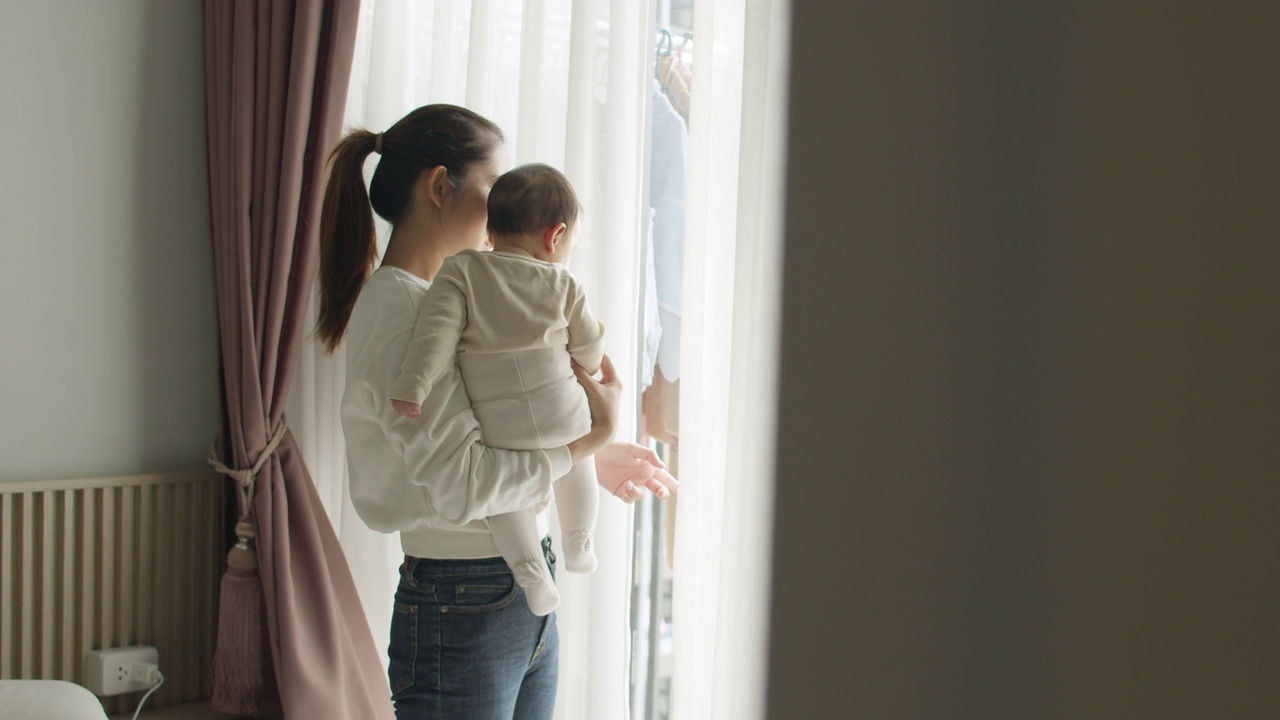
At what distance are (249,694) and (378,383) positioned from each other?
1.25 meters

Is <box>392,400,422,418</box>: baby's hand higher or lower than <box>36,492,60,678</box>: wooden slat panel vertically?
higher

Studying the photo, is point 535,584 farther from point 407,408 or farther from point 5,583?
point 5,583

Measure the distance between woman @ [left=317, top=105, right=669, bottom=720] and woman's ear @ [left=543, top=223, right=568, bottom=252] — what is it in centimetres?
16

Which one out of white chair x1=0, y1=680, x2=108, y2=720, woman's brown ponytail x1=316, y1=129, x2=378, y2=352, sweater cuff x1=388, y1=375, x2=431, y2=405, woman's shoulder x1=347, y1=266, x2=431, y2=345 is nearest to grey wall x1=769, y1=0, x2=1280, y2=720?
sweater cuff x1=388, y1=375, x2=431, y2=405

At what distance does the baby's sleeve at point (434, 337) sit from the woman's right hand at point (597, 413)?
179mm

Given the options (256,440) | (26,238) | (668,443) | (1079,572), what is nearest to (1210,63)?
(1079,572)

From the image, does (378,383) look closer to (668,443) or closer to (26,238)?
(668,443)

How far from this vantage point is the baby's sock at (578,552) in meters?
1.15

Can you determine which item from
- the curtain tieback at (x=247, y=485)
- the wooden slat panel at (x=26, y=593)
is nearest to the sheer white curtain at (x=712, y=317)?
the curtain tieback at (x=247, y=485)

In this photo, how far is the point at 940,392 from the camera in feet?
0.90

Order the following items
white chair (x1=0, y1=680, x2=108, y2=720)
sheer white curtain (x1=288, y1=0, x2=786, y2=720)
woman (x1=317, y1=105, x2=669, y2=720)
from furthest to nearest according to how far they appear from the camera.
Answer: white chair (x1=0, y1=680, x2=108, y2=720), woman (x1=317, y1=105, x2=669, y2=720), sheer white curtain (x1=288, y1=0, x2=786, y2=720)

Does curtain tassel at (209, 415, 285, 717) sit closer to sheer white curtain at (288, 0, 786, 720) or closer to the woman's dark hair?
sheer white curtain at (288, 0, 786, 720)

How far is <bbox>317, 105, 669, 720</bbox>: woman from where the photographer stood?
105 cm

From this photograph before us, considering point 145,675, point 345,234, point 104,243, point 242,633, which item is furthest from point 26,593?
point 345,234
